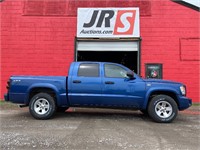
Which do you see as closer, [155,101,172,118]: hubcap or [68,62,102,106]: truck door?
[155,101,172,118]: hubcap

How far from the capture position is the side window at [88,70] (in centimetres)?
862

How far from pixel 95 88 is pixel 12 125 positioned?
8.64 ft

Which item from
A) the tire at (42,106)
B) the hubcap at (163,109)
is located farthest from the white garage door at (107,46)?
the hubcap at (163,109)

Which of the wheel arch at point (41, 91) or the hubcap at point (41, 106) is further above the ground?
the wheel arch at point (41, 91)

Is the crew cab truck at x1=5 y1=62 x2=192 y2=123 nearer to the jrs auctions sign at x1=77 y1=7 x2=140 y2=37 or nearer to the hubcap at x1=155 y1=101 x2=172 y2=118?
the hubcap at x1=155 y1=101 x2=172 y2=118

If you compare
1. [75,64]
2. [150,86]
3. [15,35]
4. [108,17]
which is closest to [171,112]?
[150,86]

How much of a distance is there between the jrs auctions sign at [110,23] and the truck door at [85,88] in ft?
18.0

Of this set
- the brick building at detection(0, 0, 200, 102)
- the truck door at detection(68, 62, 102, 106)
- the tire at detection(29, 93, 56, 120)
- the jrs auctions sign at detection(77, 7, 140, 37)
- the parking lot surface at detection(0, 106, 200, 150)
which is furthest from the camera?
the jrs auctions sign at detection(77, 7, 140, 37)

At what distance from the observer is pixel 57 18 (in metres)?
14.0

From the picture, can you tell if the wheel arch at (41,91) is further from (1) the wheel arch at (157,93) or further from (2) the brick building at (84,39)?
(2) the brick building at (84,39)

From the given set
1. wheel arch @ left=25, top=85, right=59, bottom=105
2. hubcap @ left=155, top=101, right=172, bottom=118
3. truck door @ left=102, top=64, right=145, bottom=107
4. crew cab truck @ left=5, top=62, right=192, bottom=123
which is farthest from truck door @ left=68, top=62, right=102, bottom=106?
hubcap @ left=155, top=101, right=172, bottom=118

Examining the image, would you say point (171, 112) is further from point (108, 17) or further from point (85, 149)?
point (108, 17)

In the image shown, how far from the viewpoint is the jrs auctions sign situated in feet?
44.9

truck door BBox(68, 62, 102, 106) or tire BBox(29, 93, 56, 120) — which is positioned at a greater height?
truck door BBox(68, 62, 102, 106)
